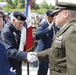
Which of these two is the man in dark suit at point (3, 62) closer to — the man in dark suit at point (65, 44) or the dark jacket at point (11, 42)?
the man in dark suit at point (65, 44)

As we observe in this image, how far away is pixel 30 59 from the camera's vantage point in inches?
174

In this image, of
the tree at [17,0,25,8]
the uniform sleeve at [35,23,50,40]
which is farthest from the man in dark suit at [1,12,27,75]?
the tree at [17,0,25,8]

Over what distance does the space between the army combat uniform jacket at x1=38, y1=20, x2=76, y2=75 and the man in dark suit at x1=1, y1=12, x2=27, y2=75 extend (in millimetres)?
1200

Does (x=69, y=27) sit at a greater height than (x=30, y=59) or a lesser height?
greater

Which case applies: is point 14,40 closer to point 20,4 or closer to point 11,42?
point 11,42

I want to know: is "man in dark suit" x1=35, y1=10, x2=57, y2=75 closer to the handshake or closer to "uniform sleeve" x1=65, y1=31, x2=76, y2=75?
the handshake

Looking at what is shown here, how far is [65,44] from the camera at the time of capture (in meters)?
3.09

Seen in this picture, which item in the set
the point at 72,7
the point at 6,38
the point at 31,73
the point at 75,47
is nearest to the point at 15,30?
the point at 6,38

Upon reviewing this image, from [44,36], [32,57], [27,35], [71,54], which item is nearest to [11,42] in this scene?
[32,57]

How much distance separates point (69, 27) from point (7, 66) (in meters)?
1.03

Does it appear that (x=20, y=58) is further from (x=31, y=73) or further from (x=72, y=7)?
(x=31, y=73)

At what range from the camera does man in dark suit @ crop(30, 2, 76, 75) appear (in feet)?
9.89

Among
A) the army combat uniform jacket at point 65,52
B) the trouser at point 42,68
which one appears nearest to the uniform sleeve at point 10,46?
the army combat uniform jacket at point 65,52

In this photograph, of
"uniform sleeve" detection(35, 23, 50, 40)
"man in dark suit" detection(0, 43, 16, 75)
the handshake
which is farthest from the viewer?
"uniform sleeve" detection(35, 23, 50, 40)
